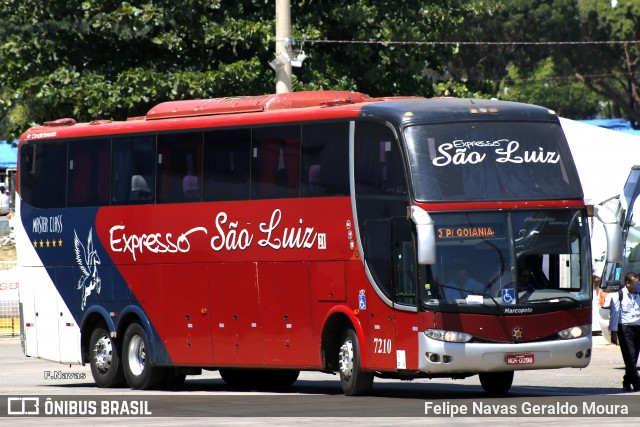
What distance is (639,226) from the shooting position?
A: 2622 centimetres

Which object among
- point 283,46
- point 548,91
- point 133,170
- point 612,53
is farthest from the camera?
point 548,91

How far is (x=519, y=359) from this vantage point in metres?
17.6

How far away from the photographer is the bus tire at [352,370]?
1848cm

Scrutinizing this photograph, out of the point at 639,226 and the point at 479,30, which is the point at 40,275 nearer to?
the point at 639,226

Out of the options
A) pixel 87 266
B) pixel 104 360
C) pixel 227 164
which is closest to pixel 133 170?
pixel 87 266

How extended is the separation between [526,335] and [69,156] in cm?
904

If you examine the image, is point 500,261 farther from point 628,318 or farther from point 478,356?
point 628,318

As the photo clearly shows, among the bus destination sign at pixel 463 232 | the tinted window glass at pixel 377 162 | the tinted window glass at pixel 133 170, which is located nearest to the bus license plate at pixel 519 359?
the bus destination sign at pixel 463 232

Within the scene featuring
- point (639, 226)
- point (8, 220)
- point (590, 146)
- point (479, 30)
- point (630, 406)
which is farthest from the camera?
point (479, 30)

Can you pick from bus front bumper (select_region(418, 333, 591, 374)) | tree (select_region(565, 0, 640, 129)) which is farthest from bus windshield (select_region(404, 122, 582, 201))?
tree (select_region(565, 0, 640, 129))

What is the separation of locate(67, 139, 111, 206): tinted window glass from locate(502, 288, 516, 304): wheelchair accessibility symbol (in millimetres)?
7551

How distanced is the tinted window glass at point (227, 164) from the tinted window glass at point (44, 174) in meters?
3.42

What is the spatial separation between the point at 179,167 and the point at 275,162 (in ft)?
6.84

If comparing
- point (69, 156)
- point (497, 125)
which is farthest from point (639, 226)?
point (69, 156)
